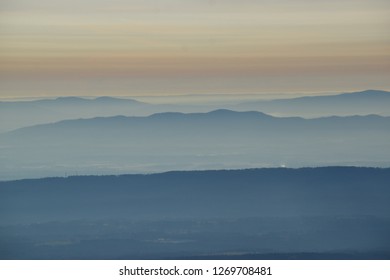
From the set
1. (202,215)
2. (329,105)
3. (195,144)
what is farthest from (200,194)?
(329,105)

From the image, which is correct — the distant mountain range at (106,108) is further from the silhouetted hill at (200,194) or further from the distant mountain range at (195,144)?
the silhouetted hill at (200,194)

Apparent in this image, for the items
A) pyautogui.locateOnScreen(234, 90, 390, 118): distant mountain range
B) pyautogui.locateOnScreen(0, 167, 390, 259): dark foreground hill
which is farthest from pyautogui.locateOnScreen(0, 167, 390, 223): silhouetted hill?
pyautogui.locateOnScreen(234, 90, 390, 118): distant mountain range

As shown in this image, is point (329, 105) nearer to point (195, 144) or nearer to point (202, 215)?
point (195, 144)

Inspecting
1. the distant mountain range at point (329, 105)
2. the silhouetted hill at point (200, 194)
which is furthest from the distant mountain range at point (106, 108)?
the silhouetted hill at point (200, 194)

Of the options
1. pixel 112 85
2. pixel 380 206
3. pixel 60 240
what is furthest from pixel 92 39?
pixel 380 206

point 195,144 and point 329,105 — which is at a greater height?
point 329,105

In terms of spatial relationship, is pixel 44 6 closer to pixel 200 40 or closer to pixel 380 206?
pixel 200 40
